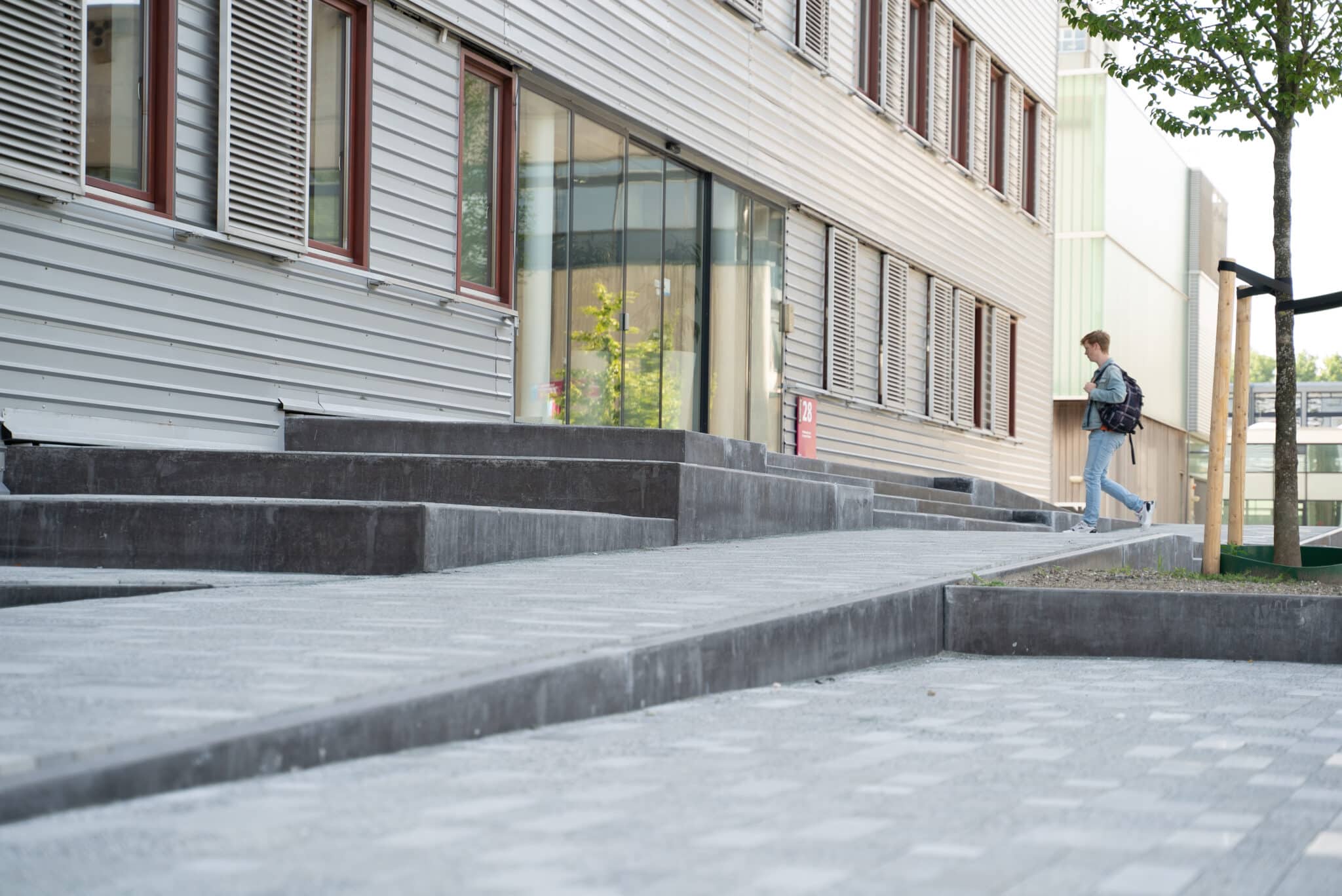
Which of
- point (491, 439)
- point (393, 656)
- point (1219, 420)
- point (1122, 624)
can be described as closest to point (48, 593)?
point (393, 656)

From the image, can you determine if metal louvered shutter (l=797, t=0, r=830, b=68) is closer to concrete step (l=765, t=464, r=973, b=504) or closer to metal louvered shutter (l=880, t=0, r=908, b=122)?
metal louvered shutter (l=880, t=0, r=908, b=122)

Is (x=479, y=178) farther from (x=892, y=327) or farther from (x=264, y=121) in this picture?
(x=892, y=327)

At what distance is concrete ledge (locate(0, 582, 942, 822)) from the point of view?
2.96 m

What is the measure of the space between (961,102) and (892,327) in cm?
470

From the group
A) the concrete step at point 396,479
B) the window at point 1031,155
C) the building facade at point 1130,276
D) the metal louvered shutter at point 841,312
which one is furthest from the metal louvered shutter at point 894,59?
the building facade at point 1130,276

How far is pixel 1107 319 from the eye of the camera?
36.8m

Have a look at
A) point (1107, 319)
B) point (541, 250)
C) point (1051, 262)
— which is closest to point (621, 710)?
point (541, 250)

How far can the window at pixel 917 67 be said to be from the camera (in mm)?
21766

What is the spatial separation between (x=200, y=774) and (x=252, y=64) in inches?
300

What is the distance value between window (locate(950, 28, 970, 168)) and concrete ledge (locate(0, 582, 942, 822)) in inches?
721

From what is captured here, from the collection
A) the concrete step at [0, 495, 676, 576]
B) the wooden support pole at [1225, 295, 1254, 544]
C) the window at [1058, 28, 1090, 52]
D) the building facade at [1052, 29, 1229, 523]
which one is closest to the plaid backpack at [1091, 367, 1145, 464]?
the wooden support pole at [1225, 295, 1254, 544]

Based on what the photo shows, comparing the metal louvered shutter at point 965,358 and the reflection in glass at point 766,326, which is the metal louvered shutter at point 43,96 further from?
the metal louvered shutter at point 965,358

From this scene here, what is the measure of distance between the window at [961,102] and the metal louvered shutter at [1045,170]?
3.95m

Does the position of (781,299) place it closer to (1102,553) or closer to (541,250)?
(541,250)
